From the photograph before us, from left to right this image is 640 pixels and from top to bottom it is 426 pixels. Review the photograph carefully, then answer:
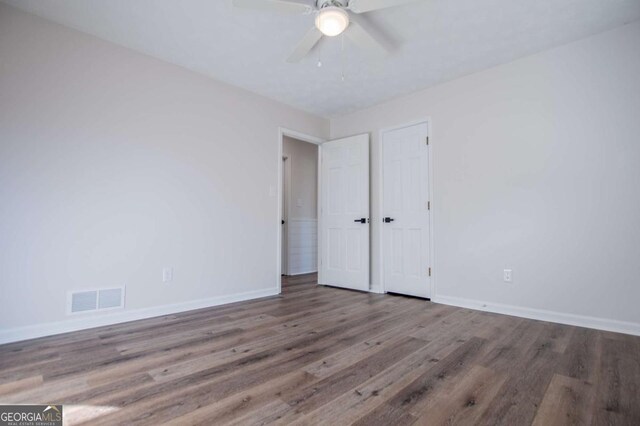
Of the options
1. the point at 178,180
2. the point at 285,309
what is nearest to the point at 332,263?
the point at 285,309

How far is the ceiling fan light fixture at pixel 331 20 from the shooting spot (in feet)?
6.75

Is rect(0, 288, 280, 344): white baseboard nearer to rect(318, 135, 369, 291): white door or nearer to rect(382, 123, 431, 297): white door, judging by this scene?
rect(318, 135, 369, 291): white door

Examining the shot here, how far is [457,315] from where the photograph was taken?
2.98 meters

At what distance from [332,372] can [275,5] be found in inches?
89.9

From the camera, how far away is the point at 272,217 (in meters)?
3.98

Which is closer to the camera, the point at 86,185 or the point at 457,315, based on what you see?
the point at 86,185

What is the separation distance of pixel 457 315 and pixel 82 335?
127 inches

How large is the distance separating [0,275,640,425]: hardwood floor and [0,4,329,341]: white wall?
1.49ft

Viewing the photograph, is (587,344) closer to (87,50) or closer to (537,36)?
(537,36)

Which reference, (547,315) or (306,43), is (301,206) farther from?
(547,315)

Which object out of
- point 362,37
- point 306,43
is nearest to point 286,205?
point 306,43

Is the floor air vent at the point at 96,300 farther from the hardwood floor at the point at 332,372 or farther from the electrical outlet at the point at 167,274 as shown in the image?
the electrical outlet at the point at 167,274

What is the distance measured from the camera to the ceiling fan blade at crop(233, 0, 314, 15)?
194 cm

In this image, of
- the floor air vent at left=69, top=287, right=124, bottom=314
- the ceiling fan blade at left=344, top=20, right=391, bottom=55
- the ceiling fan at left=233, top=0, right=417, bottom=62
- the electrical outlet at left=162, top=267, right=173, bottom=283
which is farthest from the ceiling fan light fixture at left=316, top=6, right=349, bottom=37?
the floor air vent at left=69, top=287, right=124, bottom=314
